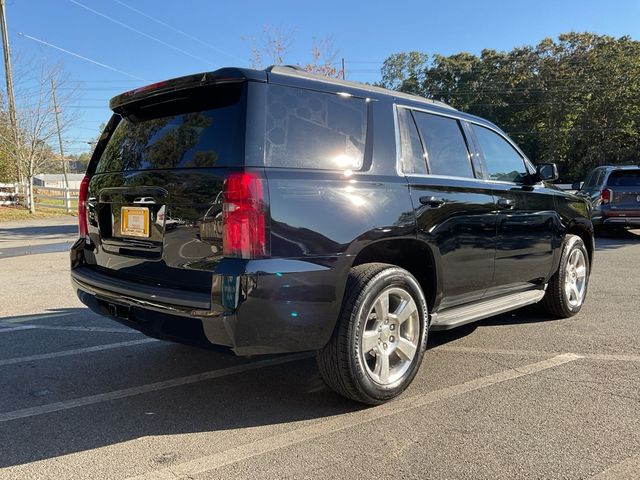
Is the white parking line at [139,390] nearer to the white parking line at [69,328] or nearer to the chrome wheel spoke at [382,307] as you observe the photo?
the chrome wheel spoke at [382,307]

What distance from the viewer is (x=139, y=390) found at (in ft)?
11.7

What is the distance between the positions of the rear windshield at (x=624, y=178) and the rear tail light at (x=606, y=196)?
0.70 ft

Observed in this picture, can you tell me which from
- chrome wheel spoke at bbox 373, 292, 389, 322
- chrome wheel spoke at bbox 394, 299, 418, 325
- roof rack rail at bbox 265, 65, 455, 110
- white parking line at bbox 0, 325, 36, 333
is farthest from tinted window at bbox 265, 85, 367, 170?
white parking line at bbox 0, 325, 36, 333

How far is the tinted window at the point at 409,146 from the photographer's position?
362cm

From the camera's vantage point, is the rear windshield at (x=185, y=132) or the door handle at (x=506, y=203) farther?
the door handle at (x=506, y=203)

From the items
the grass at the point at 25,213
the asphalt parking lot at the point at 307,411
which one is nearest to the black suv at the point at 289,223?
the asphalt parking lot at the point at 307,411

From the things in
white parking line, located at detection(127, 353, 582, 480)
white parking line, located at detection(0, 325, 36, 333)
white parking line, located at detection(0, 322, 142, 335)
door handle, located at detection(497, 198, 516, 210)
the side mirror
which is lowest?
white parking line, located at detection(0, 325, 36, 333)

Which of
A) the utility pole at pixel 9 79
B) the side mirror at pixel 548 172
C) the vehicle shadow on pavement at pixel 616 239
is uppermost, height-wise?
the utility pole at pixel 9 79

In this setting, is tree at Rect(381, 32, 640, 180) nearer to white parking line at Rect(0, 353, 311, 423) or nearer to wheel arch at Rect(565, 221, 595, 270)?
wheel arch at Rect(565, 221, 595, 270)

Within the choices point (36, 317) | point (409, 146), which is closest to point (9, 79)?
point (36, 317)

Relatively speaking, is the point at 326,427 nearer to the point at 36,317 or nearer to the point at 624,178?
the point at 36,317

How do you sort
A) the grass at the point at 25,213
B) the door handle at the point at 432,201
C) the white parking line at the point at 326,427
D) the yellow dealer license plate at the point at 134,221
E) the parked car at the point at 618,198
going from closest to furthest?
the white parking line at the point at 326,427, the yellow dealer license plate at the point at 134,221, the door handle at the point at 432,201, the parked car at the point at 618,198, the grass at the point at 25,213

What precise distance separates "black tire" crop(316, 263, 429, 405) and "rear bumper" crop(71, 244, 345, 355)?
9cm

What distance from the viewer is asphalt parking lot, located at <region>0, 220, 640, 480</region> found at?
103 inches
